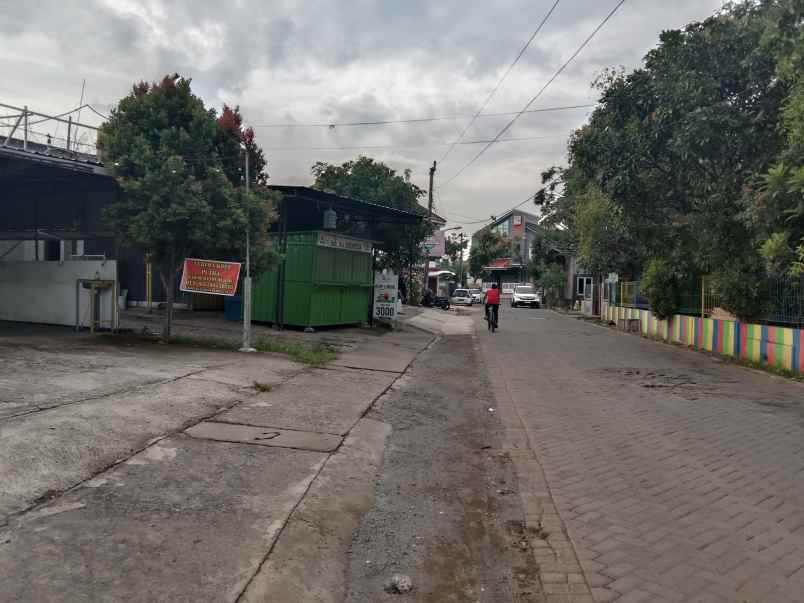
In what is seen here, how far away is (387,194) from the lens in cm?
2670

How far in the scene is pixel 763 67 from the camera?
13.8m

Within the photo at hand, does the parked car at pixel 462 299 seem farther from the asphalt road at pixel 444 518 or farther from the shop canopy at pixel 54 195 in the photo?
the asphalt road at pixel 444 518

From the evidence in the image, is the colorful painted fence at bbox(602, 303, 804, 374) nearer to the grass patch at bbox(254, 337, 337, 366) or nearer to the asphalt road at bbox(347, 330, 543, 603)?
the asphalt road at bbox(347, 330, 543, 603)

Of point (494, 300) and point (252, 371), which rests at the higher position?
point (494, 300)

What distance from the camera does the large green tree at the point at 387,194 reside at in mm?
26344

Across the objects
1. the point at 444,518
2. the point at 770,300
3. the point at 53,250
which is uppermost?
the point at 53,250

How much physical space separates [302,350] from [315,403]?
193 inches

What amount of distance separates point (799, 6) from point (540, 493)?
8307 millimetres

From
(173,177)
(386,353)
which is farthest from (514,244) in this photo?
(173,177)

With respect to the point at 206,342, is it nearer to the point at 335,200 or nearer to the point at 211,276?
the point at 211,276

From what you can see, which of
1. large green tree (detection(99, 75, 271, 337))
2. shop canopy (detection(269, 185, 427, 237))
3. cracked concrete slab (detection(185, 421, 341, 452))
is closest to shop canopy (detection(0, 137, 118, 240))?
large green tree (detection(99, 75, 271, 337))

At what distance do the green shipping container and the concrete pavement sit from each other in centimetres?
796

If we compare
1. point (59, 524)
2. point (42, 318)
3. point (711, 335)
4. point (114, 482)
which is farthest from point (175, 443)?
point (711, 335)

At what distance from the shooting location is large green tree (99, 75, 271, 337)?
11.6 m
